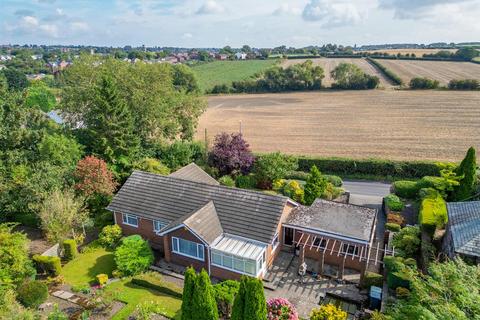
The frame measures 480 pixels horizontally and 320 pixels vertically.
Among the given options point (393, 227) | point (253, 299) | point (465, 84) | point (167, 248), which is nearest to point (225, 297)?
point (253, 299)

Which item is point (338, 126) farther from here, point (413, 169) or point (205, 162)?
point (205, 162)

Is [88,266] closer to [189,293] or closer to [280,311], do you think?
[189,293]

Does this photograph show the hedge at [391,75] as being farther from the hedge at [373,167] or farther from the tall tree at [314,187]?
the tall tree at [314,187]

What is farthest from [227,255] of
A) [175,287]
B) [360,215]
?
[360,215]

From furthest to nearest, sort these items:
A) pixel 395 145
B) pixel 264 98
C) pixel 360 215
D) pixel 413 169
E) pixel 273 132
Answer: pixel 264 98 → pixel 273 132 → pixel 395 145 → pixel 413 169 → pixel 360 215

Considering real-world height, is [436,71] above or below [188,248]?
above

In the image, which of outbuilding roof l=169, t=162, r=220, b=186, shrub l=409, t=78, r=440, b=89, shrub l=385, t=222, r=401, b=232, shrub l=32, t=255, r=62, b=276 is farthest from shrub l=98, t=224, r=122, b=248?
shrub l=409, t=78, r=440, b=89
